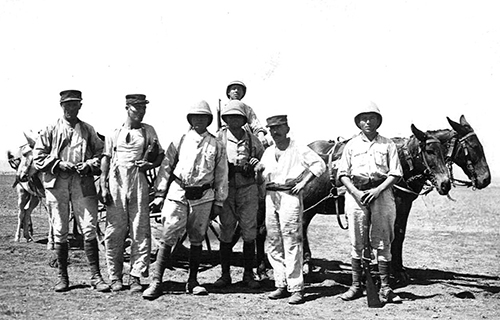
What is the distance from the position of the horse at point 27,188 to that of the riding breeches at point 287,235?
6339 mm

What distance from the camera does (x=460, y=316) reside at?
6.25 m

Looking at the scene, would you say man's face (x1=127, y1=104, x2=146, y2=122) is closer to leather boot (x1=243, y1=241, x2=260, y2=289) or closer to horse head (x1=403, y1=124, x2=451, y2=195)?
leather boot (x1=243, y1=241, x2=260, y2=289)

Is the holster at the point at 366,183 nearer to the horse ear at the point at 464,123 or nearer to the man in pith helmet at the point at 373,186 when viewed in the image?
the man in pith helmet at the point at 373,186

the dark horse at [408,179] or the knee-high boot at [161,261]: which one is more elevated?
the dark horse at [408,179]

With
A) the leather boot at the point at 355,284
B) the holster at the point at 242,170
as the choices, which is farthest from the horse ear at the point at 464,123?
the holster at the point at 242,170

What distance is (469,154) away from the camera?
770 cm

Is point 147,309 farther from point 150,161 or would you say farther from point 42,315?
point 150,161

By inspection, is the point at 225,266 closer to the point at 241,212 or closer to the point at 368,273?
the point at 241,212

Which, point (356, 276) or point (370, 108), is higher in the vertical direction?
point (370, 108)

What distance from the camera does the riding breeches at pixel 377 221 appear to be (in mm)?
6656

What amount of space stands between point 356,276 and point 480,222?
45.9ft

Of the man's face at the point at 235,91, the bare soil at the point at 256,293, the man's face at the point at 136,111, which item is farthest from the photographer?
the man's face at the point at 235,91

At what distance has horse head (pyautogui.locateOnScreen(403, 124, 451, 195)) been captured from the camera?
743 centimetres

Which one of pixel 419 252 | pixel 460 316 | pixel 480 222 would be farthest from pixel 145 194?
pixel 480 222
